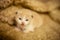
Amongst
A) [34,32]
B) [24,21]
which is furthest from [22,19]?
[34,32]

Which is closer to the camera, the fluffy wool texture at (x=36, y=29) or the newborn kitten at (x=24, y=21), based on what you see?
the fluffy wool texture at (x=36, y=29)

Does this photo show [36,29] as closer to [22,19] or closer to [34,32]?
[34,32]

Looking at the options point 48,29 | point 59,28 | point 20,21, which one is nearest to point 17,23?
point 20,21

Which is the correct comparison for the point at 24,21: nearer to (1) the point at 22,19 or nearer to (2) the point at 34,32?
(1) the point at 22,19

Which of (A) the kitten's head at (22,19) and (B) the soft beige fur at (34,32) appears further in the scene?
(A) the kitten's head at (22,19)

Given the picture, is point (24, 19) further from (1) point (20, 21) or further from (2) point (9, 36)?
(2) point (9, 36)

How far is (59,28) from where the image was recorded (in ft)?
6.96

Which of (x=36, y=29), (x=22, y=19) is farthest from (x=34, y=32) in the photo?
(x=22, y=19)

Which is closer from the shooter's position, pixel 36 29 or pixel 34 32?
pixel 34 32

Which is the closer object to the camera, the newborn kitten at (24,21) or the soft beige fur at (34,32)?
the soft beige fur at (34,32)

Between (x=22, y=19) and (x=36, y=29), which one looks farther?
(x=36, y=29)

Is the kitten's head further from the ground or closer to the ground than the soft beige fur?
further from the ground

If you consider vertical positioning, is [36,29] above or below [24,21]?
below

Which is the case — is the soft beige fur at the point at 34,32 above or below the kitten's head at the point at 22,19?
below
